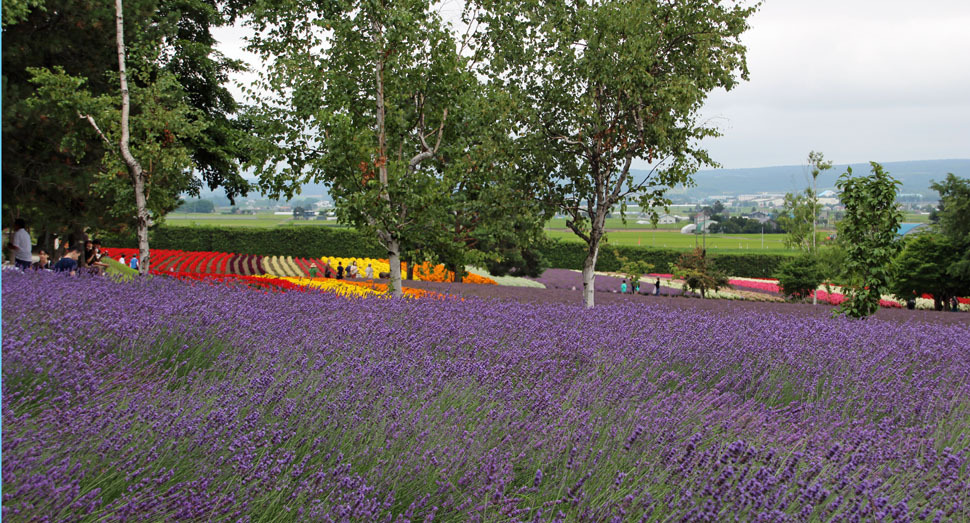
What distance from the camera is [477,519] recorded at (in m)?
2.78

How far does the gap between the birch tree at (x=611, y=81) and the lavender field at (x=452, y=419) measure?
265 inches

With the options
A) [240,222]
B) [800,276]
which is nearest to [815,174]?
[800,276]

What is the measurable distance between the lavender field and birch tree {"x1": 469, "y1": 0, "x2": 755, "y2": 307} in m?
6.74

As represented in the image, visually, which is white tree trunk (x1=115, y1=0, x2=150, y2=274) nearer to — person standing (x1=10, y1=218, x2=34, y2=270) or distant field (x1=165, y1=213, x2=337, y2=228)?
person standing (x1=10, y1=218, x2=34, y2=270)

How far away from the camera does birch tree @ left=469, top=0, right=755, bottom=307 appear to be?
12.1 metres

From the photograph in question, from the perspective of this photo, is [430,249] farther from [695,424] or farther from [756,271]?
[756,271]

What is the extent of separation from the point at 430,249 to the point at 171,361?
668 centimetres

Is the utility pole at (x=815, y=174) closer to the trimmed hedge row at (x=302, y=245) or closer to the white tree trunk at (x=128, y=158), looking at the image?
the trimmed hedge row at (x=302, y=245)

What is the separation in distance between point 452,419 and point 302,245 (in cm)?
3710

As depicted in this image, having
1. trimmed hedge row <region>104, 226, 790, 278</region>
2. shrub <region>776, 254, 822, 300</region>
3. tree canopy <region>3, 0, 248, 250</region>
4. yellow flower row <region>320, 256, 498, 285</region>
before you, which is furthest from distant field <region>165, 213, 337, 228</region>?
shrub <region>776, 254, 822, 300</region>

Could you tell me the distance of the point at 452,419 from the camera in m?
3.57

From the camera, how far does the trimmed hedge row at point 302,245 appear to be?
39.1 metres

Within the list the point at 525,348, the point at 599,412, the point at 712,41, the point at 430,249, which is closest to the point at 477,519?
the point at 599,412

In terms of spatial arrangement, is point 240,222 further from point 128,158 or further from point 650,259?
point 128,158
